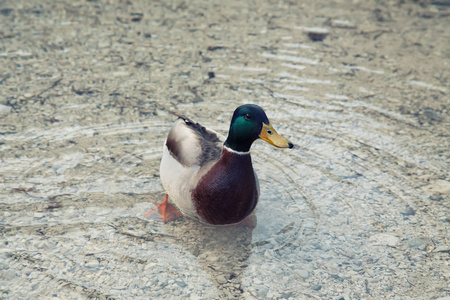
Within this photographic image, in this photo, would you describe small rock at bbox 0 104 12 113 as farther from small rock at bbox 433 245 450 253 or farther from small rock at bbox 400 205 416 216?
small rock at bbox 433 245 450 253

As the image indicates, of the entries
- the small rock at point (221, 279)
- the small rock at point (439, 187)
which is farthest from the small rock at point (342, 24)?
the small rock at point (221, 279)

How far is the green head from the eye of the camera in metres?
3.40

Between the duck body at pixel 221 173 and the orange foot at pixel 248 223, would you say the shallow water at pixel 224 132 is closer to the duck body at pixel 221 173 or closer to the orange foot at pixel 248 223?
the orange foot at pixel 248 223

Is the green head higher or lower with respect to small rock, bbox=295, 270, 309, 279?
higher

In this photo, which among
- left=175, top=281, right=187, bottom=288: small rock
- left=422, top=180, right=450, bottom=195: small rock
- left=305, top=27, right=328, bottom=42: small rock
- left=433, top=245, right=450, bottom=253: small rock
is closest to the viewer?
left=175, top=281, right=187, bottom=288: small rock

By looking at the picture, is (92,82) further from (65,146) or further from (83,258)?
(83,258)

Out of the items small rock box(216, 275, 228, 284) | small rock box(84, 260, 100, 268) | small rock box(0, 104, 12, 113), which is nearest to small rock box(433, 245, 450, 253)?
small rock box(216, 275, 228, 284)

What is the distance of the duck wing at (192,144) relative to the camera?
3.73 meters

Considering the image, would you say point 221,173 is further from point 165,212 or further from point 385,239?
point 385,239

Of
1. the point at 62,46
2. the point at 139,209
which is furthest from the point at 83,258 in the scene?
the point at 62,46

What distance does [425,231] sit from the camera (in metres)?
3.87

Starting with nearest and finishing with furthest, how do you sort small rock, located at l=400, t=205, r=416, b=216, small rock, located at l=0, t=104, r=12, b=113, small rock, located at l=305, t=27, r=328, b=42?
small rock, located at l=400, t=205, r=416, b=216
small rock, located at l=0, t=104, r=12, b=113
small rock, located at l=305, t=27, r=328, b=42

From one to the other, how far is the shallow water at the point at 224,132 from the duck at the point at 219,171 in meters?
0.26

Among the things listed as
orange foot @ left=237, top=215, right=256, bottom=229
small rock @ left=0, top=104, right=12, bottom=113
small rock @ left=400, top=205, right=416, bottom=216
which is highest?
small rock @ left=400, top=205, right=416, bottom=216
